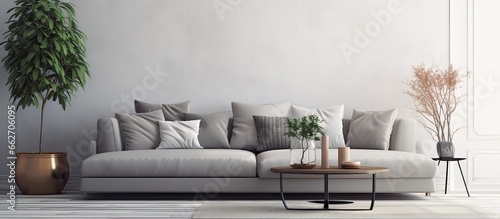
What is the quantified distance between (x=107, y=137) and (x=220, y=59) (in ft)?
4.93

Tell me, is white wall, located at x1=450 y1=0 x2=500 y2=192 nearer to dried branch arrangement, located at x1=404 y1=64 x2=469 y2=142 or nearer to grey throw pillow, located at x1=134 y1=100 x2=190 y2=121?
dried branch arrangement, located at x1=404 y1=64 x2=469 y2=142

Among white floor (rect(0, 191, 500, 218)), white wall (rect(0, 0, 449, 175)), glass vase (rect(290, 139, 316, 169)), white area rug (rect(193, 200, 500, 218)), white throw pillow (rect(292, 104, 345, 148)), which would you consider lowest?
white floor (rect(0, 191, 500, 218))

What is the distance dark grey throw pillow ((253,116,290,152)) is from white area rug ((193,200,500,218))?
79 cm

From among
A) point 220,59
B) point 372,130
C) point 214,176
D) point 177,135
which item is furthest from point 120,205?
point 372,130

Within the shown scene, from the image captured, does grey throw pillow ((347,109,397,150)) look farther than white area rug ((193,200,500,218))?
Yes

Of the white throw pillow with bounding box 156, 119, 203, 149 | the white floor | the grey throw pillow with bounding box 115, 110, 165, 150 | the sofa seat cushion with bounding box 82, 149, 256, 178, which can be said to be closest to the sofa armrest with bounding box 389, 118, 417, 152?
the white floor

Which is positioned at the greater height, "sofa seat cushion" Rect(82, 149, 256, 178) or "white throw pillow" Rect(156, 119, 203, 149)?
"white throw pillow" Rect(156, 119, 203, 149)

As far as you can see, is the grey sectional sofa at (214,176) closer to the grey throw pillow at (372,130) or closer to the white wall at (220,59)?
the grey throw pillow at (372,130)

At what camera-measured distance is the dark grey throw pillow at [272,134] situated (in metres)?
6.65

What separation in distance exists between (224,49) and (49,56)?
1.77 meters

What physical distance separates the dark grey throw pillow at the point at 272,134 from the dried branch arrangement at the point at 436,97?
4.72 feet

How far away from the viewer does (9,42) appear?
6793 millimetres

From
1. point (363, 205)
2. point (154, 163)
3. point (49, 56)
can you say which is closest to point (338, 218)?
point (363, 205)

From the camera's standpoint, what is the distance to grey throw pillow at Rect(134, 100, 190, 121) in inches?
275
